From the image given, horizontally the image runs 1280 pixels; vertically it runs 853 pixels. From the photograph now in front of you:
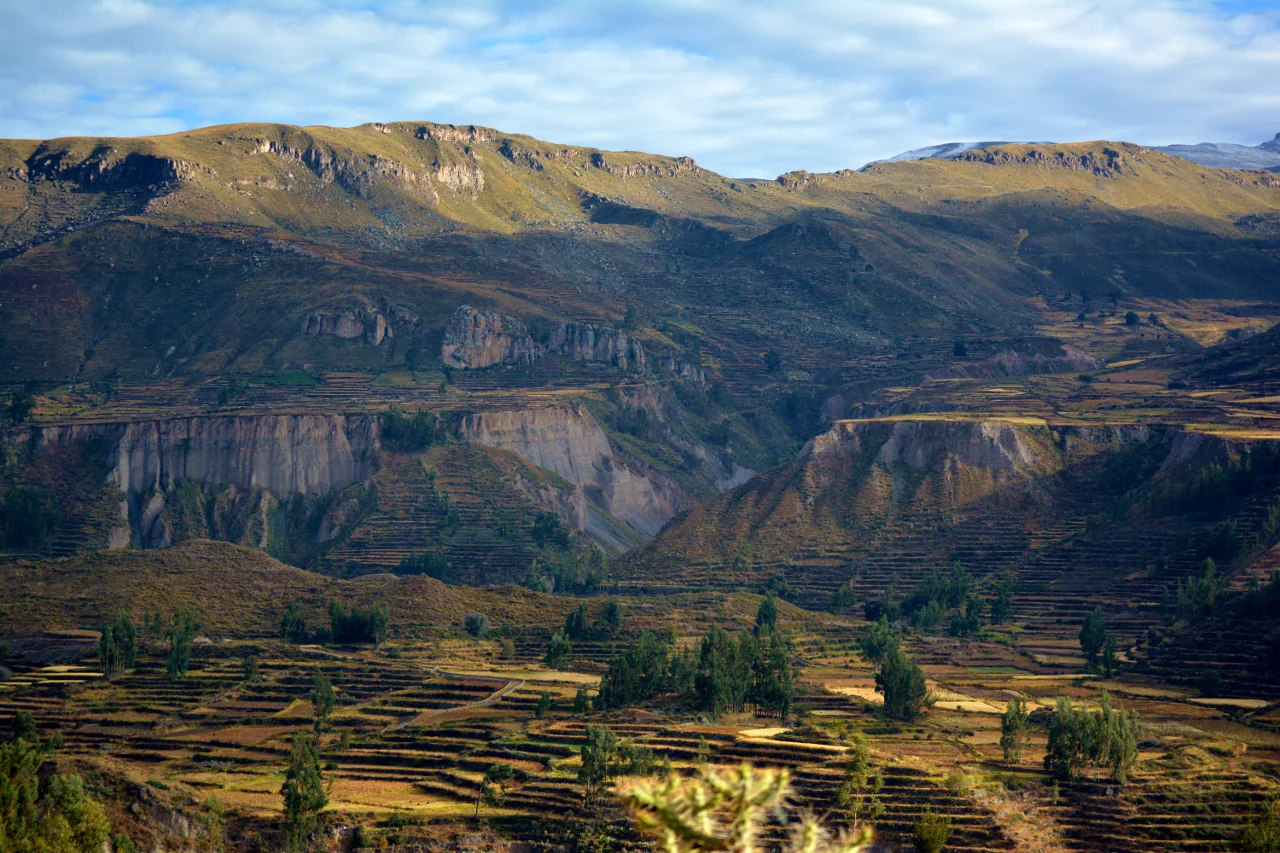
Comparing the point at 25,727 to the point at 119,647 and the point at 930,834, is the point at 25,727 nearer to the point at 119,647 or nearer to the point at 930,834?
the point at 119,647

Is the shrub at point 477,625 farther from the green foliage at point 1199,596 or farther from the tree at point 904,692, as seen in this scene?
the green foliage at point 1199,596

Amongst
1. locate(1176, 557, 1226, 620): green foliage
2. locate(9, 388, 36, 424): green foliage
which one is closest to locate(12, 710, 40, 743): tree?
locate(1176, 557, 1226, 620): green foliage

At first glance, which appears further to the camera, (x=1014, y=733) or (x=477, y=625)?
(x=477, y=625)

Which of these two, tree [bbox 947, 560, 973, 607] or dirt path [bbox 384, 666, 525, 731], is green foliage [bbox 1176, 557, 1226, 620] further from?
dirt path [bbox 384, 666, 525, 731]

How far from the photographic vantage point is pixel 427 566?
510ft

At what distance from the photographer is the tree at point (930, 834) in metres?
68.8

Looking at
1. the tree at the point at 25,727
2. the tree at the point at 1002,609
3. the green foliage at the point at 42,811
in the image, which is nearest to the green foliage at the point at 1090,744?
the tree at the point at 1002,609

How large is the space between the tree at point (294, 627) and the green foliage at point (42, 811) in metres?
46.6

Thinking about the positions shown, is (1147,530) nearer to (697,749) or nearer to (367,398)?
(697,749)

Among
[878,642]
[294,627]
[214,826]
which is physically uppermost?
[294,627]

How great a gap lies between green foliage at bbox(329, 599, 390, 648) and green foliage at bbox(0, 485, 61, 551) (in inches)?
2072

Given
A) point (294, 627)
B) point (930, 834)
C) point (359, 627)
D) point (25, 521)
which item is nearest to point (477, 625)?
point (359, 627)

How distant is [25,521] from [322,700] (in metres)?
71.9

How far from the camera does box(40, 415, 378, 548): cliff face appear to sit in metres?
170
